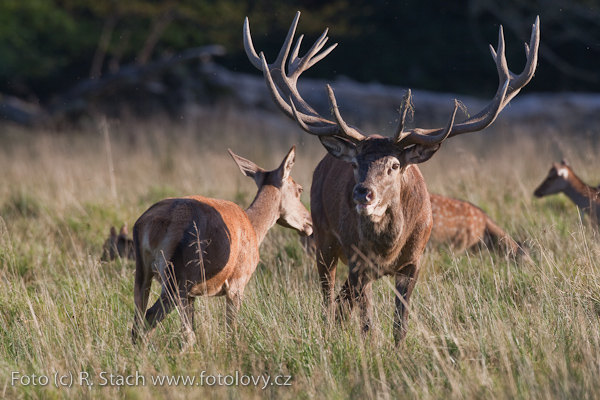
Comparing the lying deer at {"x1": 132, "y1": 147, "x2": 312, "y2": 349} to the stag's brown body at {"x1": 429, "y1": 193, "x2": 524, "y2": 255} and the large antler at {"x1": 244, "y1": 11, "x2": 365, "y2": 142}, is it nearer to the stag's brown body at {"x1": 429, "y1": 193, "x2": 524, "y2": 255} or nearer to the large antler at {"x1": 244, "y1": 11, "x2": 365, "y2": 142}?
the large antler at {"x1": 244, "y1": 11, "x2": 365, "y2": 142}

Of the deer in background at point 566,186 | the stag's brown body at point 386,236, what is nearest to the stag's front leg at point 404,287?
the stag's brown body at point 386,236

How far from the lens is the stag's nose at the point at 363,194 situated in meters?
4.37

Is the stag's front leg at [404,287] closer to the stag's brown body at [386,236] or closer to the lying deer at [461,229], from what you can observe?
the stag's brown body at [386,236]

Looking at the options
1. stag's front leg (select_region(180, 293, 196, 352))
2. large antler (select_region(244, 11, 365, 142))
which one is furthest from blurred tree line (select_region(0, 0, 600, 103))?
stag's front leg (select_region(180, 293, 196, 352))

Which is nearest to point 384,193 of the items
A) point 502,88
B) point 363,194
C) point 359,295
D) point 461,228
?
point 363,194

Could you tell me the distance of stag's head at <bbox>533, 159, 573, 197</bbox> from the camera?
812cm

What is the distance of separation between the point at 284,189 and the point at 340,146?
1.18m

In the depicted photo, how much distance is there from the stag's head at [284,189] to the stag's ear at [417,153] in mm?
1280

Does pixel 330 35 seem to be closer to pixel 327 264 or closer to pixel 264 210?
pixel 264 210

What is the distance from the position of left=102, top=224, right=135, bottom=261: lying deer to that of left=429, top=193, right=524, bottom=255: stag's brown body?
2.63 metres

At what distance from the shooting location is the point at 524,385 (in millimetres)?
3686

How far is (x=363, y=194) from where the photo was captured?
4.38 metres

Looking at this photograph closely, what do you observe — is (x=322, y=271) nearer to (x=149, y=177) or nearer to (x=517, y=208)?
(x=517, y=208)

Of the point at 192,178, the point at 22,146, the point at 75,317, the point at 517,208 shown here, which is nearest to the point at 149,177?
the point at 192,178
